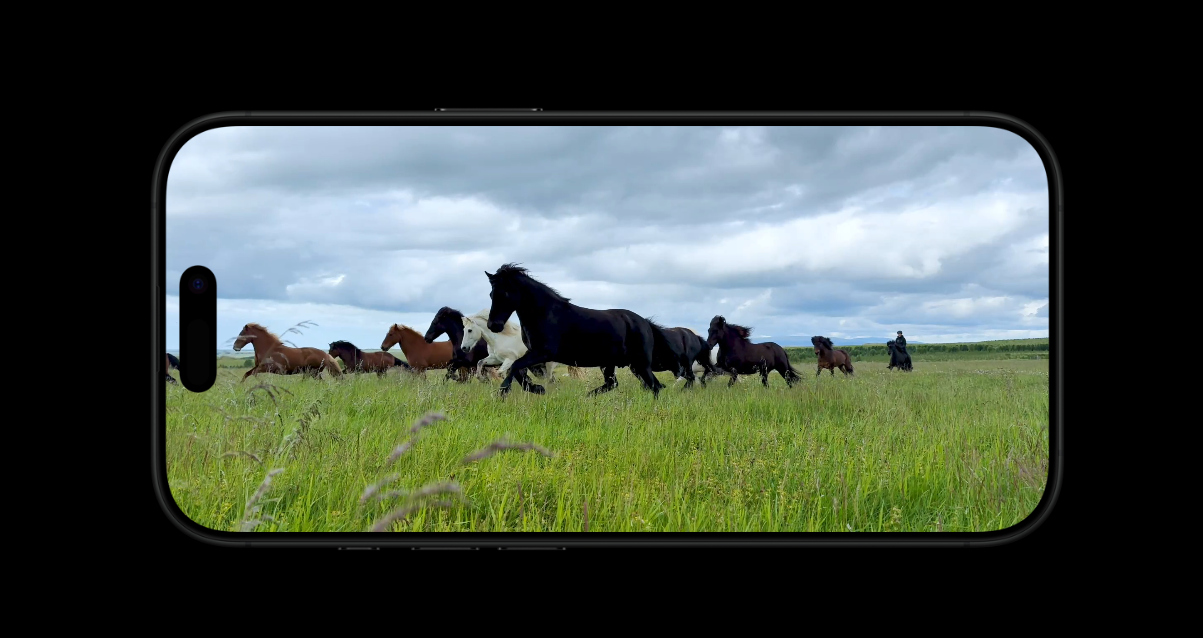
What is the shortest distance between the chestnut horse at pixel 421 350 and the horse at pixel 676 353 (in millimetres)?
4471

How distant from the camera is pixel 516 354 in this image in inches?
444

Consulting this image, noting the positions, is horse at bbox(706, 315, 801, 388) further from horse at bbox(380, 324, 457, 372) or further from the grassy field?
the grassy field

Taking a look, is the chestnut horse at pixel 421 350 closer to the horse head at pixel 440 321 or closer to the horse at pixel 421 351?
the horse at pixel 421 351

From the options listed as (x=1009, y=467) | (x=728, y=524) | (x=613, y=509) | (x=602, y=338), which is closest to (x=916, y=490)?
(x=1009, y=467)

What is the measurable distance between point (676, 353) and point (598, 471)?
7174 millimetres

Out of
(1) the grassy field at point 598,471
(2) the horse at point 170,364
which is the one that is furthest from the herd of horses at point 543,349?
(1) the grassy field at point 598,471

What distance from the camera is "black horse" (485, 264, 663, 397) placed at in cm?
630

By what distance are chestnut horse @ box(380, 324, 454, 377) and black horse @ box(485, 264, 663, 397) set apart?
5223 mm

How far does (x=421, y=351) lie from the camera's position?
44.0 feet

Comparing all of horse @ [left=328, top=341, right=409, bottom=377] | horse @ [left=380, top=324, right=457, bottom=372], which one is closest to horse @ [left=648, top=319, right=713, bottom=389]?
horse @ [left=328, top=341, right=409, bottom=377]

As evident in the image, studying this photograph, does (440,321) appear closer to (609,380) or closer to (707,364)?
(609,380)

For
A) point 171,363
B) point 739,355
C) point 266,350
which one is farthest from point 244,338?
point 739,355
